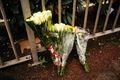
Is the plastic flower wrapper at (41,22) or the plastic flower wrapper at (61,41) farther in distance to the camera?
the plastic flower wrapper at (61,41)

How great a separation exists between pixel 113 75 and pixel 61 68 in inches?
25.4

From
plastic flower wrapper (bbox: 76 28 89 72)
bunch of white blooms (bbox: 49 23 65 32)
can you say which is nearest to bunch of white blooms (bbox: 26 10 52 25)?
bunch of white blooms (bbox: 49 23 65 32)

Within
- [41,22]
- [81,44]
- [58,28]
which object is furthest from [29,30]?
[81,44]

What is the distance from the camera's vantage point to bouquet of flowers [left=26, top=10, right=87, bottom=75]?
1.63 metres

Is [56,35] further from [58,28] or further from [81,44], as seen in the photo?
[81,44]

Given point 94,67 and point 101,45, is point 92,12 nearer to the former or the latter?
point 101,45

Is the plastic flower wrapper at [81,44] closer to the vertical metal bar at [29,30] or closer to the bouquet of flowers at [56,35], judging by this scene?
the bouquet of flowers at [56,35]

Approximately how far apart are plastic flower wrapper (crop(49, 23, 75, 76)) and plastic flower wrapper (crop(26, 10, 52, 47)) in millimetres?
77

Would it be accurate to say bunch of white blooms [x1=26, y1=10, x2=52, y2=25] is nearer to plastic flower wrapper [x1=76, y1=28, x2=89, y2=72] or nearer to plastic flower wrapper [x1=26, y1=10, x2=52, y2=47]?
plastic flower wrapper [x1=26, y1=10, x2=52, y2=47]

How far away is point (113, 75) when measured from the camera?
2.09 metres

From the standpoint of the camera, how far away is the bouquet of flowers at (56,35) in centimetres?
163

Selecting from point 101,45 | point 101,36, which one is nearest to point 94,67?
point 101,45

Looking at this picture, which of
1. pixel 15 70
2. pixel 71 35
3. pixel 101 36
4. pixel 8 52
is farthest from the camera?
pixel 101 36

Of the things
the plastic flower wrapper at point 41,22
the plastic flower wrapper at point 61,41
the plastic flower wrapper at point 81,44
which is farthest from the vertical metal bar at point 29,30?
the plastic flower wrapper at point 81,44
